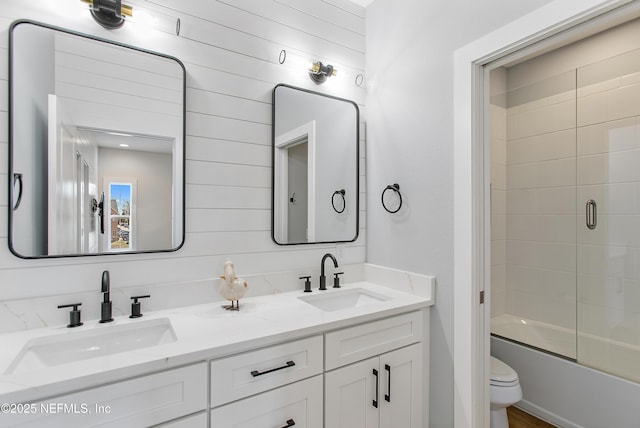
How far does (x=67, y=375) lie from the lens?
2.88ft

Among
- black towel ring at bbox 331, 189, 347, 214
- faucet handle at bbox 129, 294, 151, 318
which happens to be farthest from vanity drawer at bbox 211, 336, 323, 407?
black towel ring at bbox 331, 189, 347, 214

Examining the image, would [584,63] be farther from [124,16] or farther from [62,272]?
[62,272]

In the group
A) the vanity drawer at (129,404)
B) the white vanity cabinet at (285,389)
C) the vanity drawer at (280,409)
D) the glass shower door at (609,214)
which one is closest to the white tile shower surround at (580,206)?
the glass shower door at (609,214)

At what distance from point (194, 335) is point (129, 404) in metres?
0.27

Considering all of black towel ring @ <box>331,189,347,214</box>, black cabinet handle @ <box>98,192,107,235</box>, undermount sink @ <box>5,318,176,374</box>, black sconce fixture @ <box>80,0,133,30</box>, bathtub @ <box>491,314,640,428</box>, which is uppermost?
black sconce fixture @ <box>80,0,133,30</box>

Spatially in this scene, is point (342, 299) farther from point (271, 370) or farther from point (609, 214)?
point (609, 214)

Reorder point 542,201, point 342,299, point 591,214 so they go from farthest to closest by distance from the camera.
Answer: point 542,201
point 591,214
point 342,299

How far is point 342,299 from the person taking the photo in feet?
6.08

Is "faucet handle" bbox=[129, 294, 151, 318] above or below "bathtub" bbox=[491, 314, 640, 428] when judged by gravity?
above

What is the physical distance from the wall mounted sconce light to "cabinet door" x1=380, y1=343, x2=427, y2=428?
1542 mm

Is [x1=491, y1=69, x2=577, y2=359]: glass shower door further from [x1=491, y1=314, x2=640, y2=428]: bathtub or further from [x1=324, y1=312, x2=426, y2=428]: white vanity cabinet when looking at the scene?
[x1=324, y1=312, x2=426, y2=428]: white vanity cabinet

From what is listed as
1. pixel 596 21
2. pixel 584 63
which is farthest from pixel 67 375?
pixel 584 63

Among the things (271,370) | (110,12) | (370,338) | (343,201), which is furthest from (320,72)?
(271,370)

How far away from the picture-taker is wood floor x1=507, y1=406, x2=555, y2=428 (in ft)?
6.58
